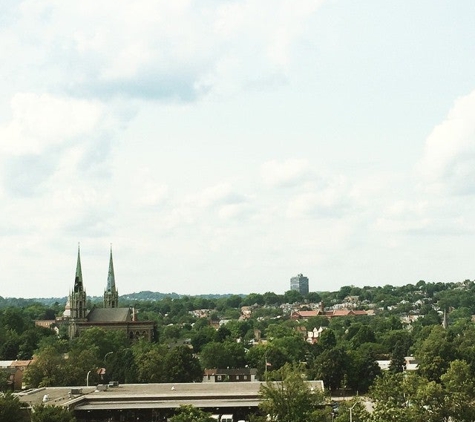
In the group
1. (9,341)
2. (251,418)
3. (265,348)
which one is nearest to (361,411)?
(251,418)

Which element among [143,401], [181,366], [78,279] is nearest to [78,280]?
[78,279]

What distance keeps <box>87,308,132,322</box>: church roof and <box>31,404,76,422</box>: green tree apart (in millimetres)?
93162

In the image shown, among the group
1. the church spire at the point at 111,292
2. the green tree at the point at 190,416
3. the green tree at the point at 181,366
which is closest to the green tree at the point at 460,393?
the green tree at the point at 190,416

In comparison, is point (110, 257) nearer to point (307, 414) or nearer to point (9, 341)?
point (9, 341)

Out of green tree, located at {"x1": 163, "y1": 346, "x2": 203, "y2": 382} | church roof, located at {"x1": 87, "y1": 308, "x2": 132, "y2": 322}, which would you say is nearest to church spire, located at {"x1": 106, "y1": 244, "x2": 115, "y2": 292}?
church roof, located at {"x1": 87, "y1": 308, "x2": 132, "y2": 322}

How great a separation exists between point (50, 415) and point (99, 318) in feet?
320

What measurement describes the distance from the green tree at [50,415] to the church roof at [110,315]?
9316 centimetres

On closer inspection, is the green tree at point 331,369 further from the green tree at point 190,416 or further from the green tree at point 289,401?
the green tree at point 190,416

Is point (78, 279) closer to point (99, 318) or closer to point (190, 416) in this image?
point (99, 318)

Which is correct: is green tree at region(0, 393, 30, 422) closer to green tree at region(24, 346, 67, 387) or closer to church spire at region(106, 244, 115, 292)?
green tree at region(24, 346, 67, 387)

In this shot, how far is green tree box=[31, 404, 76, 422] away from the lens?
65.2 metres

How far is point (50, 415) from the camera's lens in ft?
215

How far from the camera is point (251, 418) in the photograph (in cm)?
6856

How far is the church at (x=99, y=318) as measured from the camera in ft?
514
